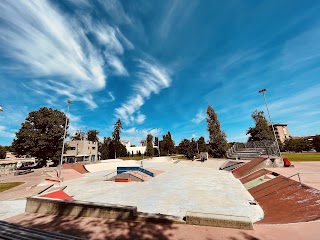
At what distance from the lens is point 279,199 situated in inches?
453

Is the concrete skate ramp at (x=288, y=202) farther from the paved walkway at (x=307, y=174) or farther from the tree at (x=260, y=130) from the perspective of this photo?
the tree at (x=260, y=130)

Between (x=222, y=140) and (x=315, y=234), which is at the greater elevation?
(x=222, y=140)

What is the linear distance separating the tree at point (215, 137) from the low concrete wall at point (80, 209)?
46.0 metres

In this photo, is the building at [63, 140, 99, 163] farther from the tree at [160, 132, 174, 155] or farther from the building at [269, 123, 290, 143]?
the building at [269, 123, 290, 143]

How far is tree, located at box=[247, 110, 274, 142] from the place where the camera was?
171 feet

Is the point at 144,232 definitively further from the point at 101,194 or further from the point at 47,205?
the point at 101,194

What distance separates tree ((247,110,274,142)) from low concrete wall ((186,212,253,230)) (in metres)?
54.0

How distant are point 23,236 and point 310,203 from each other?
Result: 42.6 feet

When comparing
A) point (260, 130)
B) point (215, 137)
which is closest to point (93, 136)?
point (215, 137)

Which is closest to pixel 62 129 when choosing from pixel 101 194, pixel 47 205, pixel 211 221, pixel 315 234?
pixel 101 194

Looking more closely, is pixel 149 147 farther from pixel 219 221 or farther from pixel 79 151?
pixel 219 221

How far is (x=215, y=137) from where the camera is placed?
50156mm

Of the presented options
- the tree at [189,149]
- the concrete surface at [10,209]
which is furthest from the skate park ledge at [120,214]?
the tree at [189,149]

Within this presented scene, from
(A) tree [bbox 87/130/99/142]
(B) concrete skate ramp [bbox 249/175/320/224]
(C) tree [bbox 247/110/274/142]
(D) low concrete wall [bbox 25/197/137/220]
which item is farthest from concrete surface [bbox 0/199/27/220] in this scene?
(A) tree [bbox 87/130/99/142]
